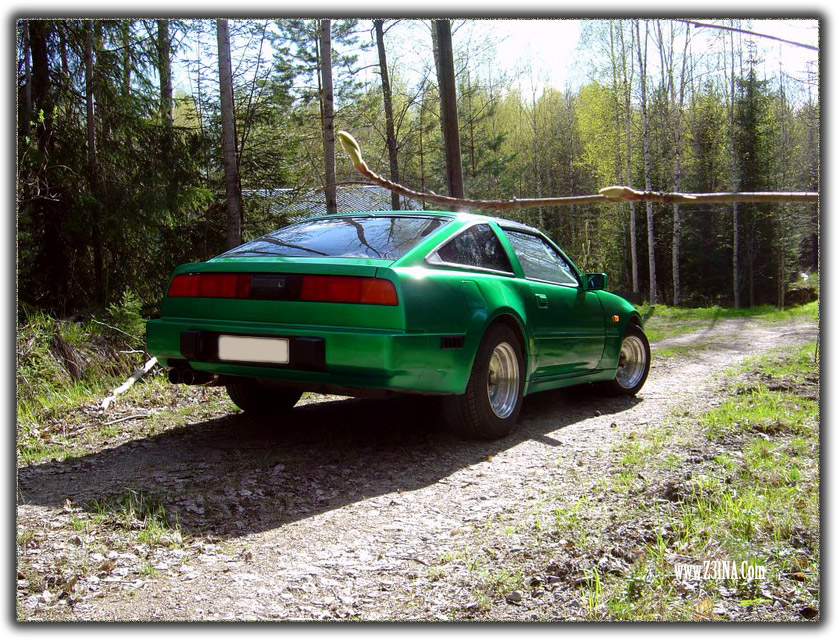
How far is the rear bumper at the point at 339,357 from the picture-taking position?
11.2ft

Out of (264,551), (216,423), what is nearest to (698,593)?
(264,551)

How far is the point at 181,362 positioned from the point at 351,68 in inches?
335

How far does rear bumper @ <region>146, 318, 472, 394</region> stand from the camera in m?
3.40

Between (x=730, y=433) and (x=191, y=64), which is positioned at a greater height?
(x=191, y=64)

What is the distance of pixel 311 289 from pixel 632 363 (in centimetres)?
364

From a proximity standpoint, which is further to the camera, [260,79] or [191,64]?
[260,79]

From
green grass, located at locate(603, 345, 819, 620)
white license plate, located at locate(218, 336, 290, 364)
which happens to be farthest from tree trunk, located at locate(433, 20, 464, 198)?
green grass, located at locate(603, 345, 819, 620)

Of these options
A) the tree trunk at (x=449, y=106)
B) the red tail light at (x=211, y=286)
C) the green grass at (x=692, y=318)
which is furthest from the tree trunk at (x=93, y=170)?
the green grass at (x=692, y=318)

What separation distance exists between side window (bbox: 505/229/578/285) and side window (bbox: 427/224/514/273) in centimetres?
24

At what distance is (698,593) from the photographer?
2.05 meters

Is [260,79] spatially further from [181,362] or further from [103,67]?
[181,362]

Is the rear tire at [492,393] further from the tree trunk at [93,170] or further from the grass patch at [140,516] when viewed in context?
the tree trunk at [93,170]

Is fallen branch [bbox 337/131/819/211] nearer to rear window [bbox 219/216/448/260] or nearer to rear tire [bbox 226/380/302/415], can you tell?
rear window [bbox 219/216/448/260]

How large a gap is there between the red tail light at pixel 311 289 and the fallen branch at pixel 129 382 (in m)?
1.70
